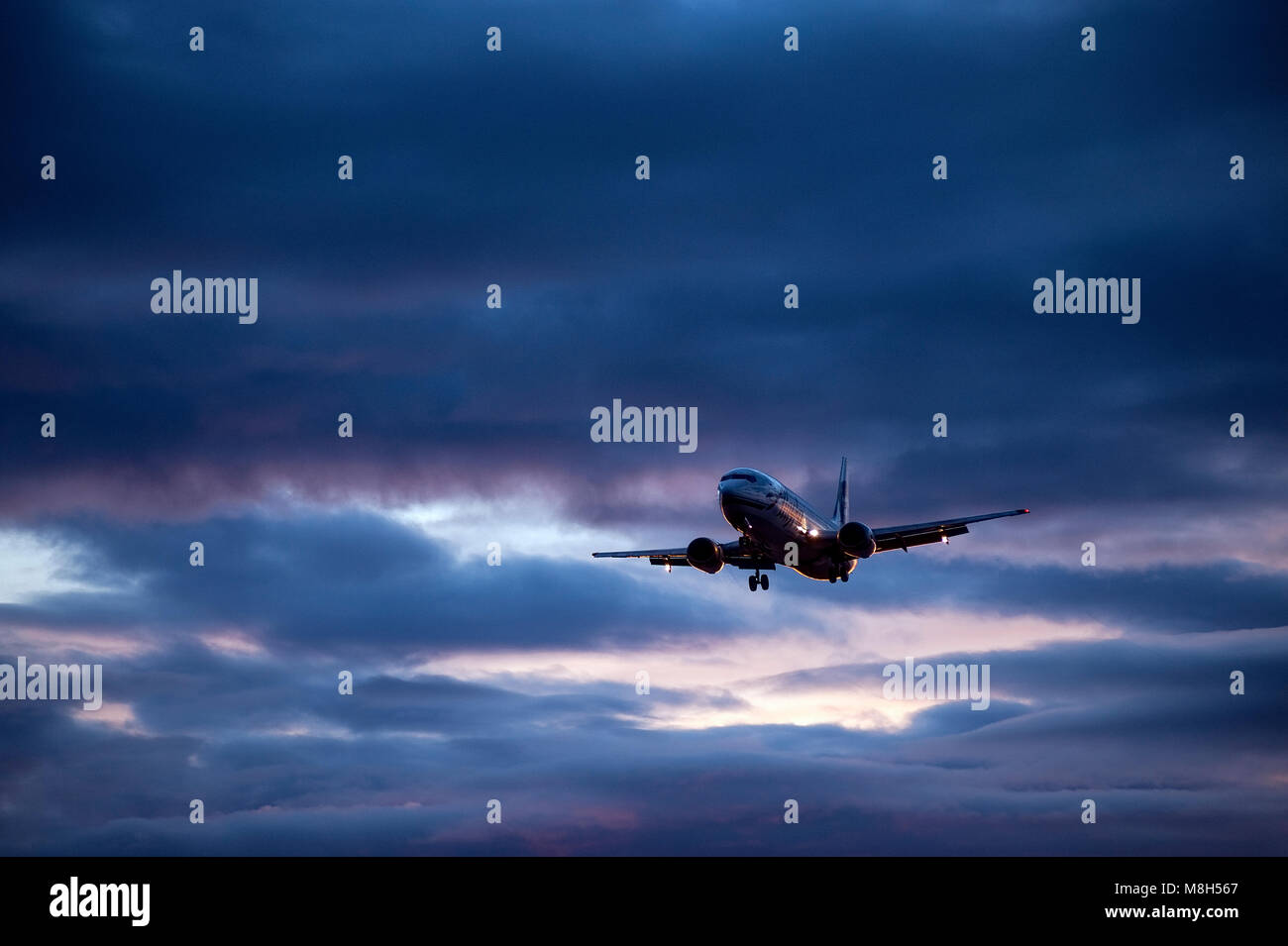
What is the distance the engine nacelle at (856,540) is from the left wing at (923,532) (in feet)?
5.34

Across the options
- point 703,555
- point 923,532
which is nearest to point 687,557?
point 703,555

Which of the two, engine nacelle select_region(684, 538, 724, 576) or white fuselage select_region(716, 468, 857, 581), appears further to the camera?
engine nacelle select_region(684, 538, 724, 576)

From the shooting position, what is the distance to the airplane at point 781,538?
10281 cm

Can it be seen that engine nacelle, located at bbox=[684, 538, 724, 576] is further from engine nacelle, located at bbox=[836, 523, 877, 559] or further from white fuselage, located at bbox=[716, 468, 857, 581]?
engine nacelle, located at bbox=[836, 523, 877, 559]

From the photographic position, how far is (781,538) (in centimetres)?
10631

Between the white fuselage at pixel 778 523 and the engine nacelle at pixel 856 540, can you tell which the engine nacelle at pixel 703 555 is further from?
the engine nacelle at pixel 856 540

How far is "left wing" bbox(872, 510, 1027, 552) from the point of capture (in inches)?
4154

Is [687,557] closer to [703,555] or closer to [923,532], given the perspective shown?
[703,555]

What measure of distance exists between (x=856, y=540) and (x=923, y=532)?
5.93 m
